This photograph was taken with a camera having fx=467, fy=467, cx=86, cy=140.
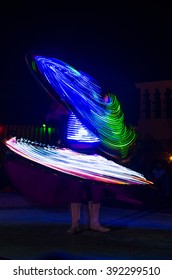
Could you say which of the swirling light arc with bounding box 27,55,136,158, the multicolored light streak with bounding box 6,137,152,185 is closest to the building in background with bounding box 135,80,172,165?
the swirling light arc with bounding box 27,55,136,158

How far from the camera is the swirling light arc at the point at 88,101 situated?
24.6 ft

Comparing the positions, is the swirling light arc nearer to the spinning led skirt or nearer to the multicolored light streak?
the spinning led skirt

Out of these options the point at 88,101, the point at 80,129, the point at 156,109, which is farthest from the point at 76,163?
the point at 156,109

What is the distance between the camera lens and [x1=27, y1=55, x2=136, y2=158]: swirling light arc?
750cm

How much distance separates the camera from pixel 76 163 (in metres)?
7.50

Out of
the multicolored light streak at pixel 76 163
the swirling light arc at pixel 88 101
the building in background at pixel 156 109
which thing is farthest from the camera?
the building in background at pixel 156 109

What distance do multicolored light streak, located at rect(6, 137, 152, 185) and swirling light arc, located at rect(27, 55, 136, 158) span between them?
433mm

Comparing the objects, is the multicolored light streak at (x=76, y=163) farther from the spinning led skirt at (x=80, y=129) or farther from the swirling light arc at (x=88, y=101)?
the swirling light arc at (x=88, y=101)

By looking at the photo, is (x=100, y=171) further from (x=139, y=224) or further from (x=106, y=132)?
(x=139, y=224)

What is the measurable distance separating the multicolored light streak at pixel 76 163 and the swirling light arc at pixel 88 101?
43 centimetres

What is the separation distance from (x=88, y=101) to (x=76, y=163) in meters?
1.18

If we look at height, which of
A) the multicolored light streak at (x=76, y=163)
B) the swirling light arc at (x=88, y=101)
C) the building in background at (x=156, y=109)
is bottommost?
the multicolored light streak at (x=76, y=163)

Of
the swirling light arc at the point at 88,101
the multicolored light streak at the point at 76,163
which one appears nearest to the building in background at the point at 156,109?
the swirling light arc at the point at 88,101
